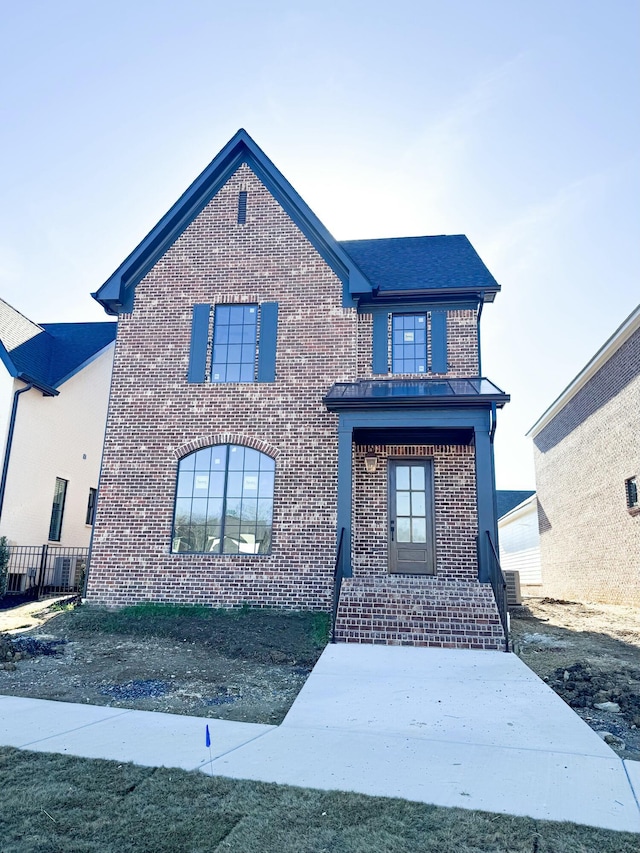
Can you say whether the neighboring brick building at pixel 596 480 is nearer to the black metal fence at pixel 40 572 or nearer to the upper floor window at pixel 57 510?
the black metal fence at pixel 40 572

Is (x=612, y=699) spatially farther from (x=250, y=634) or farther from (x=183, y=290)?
(x=183, y=290)

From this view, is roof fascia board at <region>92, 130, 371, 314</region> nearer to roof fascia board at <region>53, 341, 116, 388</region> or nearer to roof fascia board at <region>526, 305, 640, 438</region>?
roof fascia board at <region>53, 341, 116, 388</region>

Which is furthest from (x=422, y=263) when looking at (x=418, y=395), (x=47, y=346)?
(x=47, y=346)

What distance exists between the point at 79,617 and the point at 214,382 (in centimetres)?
476

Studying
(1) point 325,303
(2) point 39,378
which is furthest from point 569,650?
(2) point 39,378

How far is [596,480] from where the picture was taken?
17.5m

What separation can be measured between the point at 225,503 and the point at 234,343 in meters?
3.18

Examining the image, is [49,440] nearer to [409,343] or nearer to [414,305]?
[409,343]

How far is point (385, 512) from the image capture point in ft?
37.3

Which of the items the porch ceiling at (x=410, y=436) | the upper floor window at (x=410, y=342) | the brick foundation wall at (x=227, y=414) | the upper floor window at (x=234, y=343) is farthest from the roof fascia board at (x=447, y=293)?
the porch ceiling at (x=410, y=436)

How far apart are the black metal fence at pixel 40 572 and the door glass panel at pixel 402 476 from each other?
760 centimetres

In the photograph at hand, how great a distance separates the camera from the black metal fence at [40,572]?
14.2 meters

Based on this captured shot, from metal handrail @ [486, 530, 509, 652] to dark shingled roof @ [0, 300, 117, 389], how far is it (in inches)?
456

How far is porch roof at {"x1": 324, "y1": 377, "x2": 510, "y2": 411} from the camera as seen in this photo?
10.2 m
